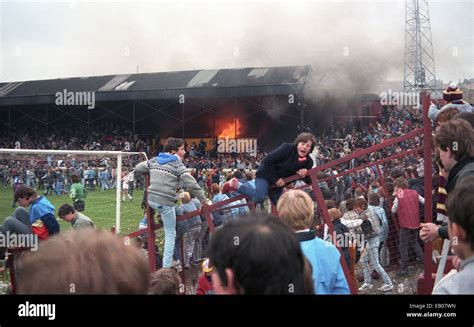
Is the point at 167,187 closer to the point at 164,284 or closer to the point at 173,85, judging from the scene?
the point at 164,284

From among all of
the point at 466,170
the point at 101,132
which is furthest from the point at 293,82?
the point at 466,170

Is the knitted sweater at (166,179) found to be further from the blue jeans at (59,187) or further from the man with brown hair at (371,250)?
the blue jeans at (59,187)

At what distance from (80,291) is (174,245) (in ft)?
13.8

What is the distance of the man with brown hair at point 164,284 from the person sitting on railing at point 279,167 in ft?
6.27

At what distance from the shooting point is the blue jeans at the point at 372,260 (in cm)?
540

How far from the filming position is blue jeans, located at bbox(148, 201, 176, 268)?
535cm

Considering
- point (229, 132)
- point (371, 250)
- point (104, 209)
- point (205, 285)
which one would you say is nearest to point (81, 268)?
point (205, 285)

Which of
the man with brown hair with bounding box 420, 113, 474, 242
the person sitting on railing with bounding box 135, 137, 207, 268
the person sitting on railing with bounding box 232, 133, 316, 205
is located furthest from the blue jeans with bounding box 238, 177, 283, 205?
the man with brown hair with bounding box 420, 113, 474, 242

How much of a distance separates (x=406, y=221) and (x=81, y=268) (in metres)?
4.49

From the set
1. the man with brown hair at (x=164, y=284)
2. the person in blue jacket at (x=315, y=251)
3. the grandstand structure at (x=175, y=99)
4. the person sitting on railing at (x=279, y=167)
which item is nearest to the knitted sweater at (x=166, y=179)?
the person sitting on railing at (x=279, y=167)
